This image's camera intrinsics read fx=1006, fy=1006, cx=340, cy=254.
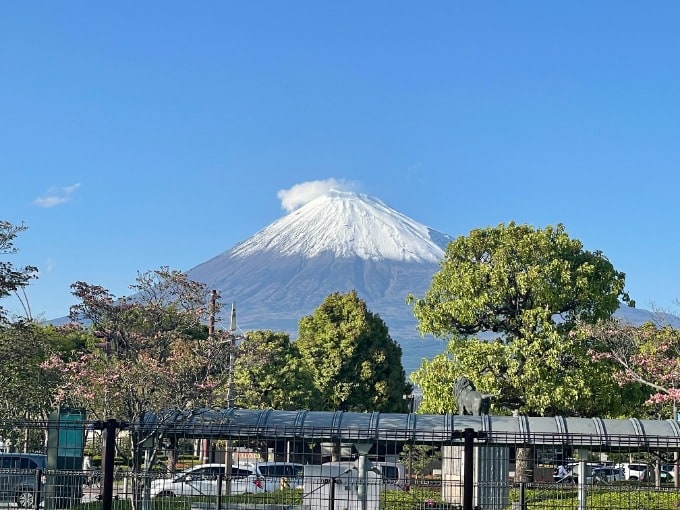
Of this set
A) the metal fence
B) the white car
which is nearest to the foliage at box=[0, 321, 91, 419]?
the metal fence

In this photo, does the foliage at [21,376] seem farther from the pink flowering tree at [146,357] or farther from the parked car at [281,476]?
the parked car at [281,476]

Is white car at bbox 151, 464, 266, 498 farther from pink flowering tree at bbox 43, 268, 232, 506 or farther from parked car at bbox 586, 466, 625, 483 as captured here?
parked car at bbox 586, 466, 625, 483

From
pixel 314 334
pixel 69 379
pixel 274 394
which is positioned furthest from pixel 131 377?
pixel 314 334

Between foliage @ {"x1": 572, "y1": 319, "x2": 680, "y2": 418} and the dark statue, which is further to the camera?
foliage @ {"x1": 572, "y1": 319, "x2": 680, "y2": 418}

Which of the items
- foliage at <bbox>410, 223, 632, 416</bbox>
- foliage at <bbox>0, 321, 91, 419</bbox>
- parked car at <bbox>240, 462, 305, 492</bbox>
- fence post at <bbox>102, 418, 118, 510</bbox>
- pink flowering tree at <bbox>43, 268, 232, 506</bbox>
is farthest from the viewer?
foliage at <bbox>410, 223, 632, 416</bbox>

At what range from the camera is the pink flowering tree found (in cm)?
2197

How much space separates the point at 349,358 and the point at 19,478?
3556 cm

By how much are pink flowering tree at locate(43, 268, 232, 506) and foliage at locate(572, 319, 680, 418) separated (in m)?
11.0

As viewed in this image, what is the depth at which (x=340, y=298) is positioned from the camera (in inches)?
2180

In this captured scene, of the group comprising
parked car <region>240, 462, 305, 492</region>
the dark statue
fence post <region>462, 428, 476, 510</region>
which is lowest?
parked car <region>240, 462, 305, 492</region>

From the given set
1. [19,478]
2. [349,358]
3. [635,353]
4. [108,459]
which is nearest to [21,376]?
[19,478]

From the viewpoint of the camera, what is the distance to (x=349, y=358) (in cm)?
5309

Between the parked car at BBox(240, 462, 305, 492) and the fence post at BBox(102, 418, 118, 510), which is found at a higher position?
the fence post at BBox(102, 418, 118, 510)

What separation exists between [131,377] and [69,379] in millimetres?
2818
